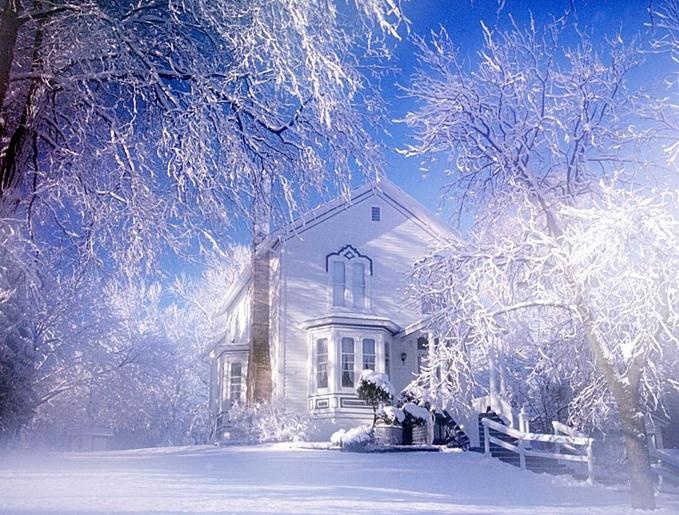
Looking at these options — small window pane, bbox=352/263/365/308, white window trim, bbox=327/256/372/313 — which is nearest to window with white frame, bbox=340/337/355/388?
white window trim, bbox=327/256/372/313

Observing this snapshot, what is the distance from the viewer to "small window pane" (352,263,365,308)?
23.6m

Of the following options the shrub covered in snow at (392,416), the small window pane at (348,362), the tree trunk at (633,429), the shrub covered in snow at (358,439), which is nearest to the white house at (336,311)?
the small window pane at (348,362)

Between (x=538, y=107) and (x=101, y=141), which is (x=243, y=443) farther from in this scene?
(x=101, y=141)

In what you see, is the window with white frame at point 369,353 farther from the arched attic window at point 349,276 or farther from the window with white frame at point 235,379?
the window with white frame at point 235,379

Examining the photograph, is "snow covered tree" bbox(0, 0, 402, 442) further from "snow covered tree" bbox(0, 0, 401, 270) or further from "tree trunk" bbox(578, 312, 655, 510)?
"tree trunk" bbox(578, 312, 655, 510)

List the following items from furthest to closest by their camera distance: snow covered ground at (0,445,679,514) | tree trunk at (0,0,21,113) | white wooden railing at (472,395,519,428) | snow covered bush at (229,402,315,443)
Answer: snow covered bush at (229,402,315,443) → white wooden railing at (472,395,519,428) → snow covered ground at (0,445,679,514) → tree trunk at (0,0,21,113)

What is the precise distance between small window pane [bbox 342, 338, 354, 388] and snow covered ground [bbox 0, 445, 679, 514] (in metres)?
7.26

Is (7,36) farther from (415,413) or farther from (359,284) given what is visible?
(359,284)

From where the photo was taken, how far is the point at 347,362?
21797mm

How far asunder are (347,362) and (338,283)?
124 inches

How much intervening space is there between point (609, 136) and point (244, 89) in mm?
7506

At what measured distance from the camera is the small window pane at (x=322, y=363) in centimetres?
2192

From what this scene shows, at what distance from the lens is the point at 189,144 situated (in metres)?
6.11

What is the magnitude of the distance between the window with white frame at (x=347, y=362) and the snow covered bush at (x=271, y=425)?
182 centimetres
